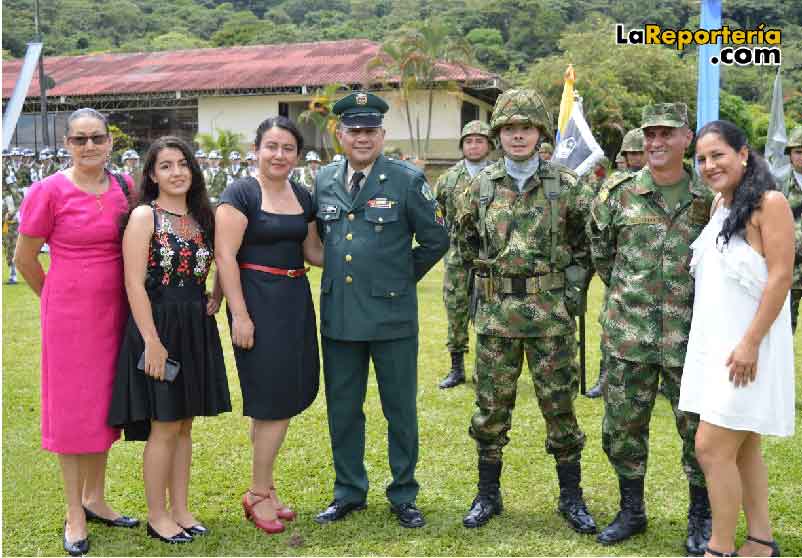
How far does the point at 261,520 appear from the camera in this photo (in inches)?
162

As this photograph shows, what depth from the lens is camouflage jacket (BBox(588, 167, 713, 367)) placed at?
3742 mm

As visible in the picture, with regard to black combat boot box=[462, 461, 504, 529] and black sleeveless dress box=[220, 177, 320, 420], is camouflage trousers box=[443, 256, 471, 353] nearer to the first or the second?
black combat boot box=[462, 461, 504, 529]

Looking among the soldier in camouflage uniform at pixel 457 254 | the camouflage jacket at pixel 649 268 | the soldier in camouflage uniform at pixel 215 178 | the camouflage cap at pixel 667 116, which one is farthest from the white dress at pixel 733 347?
the soldier in camouflage uniform at pixel 215 178

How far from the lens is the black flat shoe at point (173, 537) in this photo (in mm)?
3939

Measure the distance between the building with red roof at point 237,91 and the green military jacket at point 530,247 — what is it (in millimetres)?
25199

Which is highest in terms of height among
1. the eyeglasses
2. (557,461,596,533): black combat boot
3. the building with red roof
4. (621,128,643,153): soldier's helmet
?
the building with red roof

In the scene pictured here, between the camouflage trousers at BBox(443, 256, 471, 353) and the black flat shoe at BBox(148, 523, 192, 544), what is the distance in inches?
139

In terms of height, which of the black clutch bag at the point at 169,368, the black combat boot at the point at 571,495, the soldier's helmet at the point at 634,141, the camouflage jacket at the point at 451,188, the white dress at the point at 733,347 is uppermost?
the soldier's helmet at the point at 634,141

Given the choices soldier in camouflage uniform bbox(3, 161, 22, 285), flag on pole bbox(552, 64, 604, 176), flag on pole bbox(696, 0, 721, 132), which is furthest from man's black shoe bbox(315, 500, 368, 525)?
soldier in camouflage uniform bbox(3, 161, 22, 285)

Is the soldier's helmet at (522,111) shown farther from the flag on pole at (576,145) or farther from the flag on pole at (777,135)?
the flag on pole at (777,135)

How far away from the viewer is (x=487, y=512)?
13.7 ft

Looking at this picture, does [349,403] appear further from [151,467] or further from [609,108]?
[609,108]

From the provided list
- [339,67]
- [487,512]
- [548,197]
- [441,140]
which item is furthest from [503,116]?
[339,67]

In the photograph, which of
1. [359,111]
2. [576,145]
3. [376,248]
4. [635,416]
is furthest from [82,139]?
[576,145]
